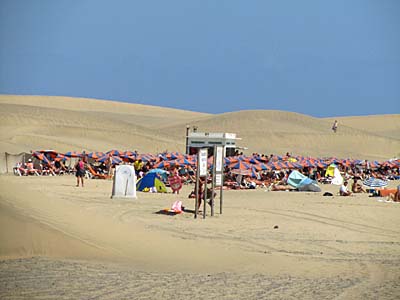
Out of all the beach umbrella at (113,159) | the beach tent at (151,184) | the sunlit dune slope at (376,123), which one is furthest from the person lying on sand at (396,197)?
the sunlit dune slope at (376,123)

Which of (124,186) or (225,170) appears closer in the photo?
(124,186)

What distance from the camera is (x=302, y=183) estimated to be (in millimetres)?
29734

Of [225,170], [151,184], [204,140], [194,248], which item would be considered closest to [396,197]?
[151,184]

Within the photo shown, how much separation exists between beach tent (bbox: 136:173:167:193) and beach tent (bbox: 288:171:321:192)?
20.4 feet

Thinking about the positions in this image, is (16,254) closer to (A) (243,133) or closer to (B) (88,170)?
(B) (88,170)

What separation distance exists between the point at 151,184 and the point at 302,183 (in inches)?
262

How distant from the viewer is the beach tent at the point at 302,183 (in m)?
29.4

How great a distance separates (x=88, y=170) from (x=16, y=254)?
26101 millimetres

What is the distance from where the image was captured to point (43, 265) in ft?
31.9

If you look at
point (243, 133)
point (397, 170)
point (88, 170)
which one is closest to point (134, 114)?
point (243, 133)

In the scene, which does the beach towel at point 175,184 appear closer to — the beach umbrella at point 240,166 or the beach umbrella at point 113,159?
the beach umbrella at point 240,166

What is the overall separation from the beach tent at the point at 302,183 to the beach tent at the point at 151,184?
621 centimetres

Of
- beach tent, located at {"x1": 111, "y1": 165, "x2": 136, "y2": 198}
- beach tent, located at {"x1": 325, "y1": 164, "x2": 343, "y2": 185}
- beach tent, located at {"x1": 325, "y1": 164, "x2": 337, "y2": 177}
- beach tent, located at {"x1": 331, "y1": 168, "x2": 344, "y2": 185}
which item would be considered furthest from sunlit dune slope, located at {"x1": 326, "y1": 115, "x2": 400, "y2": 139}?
beach tent, located at {"x1": 111, "y1": 165, "x2": 136, "y2": 198}

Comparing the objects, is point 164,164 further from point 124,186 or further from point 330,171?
point 124,186
